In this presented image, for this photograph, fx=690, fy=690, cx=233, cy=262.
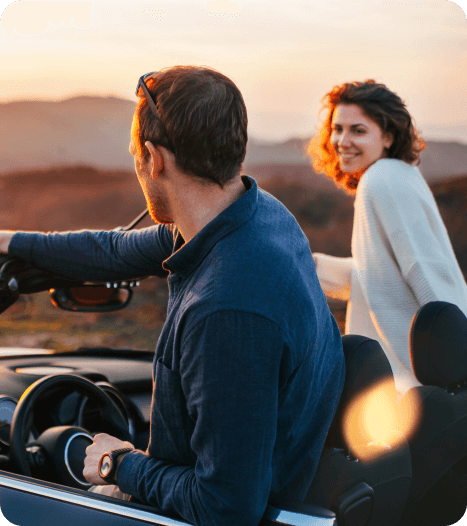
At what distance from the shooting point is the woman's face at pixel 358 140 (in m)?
2.25

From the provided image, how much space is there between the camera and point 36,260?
6.30ft

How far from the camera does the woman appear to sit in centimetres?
196

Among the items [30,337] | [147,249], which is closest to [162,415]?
[147,249]

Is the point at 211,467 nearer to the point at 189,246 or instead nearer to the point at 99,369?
the point at 189,246

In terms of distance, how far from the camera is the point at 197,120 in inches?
48.3

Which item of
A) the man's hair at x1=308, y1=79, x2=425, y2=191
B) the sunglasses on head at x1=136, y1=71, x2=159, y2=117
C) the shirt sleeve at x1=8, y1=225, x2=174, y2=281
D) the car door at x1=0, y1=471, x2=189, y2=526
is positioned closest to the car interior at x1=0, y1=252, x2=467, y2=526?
the car door at x1=0, y1=471, x2=189, y2=526

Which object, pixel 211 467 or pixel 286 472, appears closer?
pixel 211 467

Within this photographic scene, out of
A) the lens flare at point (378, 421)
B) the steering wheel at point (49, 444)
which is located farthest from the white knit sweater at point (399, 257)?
the steering wheel at point (49, 444)

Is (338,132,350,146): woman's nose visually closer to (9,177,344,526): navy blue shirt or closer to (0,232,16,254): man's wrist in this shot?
(9,177,344,526): navy blue shirt

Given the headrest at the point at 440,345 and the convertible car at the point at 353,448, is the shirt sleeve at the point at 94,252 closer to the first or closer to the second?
the convertible car at the point at 353,448

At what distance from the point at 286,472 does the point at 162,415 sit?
256mm

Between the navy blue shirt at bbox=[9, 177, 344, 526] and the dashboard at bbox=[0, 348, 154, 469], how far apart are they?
0.52 m

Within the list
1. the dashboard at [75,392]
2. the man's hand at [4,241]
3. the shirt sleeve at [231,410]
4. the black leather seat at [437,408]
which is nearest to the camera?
the shirt sleeve at [231,410]

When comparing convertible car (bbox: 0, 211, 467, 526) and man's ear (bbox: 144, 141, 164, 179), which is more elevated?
man's ear (bbox: 144, 141, 164, 179)
